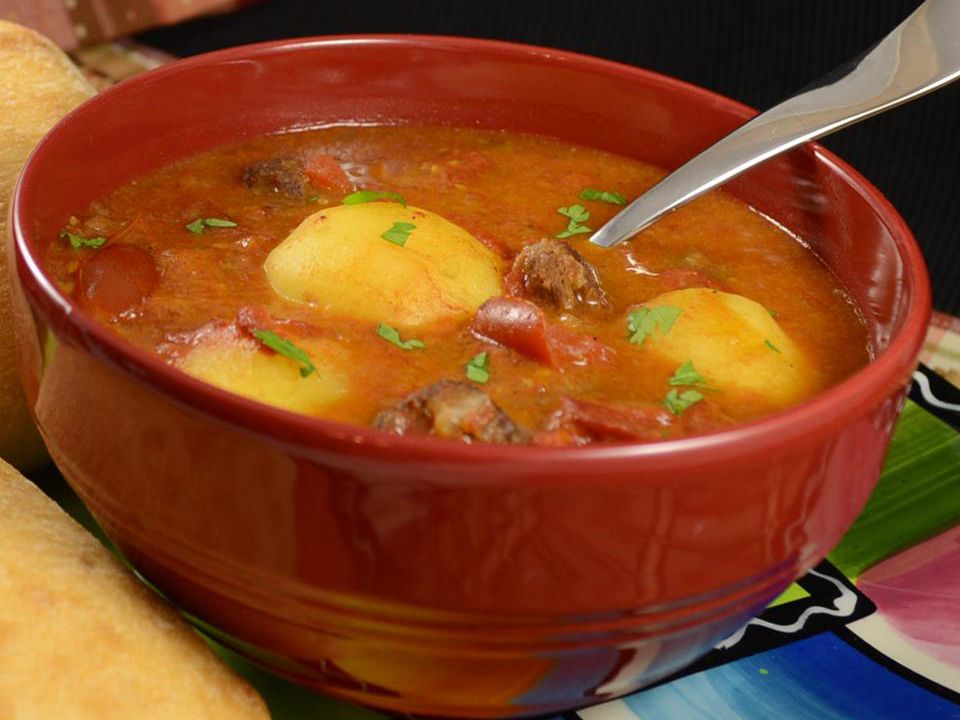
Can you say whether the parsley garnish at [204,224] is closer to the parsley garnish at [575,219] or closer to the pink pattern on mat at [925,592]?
the parsley garnish at [575,219]

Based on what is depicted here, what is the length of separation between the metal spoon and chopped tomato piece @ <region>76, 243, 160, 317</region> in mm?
863

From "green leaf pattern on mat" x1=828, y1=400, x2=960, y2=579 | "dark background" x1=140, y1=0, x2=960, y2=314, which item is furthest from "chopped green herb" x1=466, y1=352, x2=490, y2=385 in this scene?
"dark background" x1=140, y1=0, x2=960, y2=314

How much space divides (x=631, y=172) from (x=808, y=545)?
1186 mm

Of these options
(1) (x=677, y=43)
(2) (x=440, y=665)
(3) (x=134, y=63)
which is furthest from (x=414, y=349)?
(1) (x=677, y=43)

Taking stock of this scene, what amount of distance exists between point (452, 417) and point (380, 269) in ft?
1.73

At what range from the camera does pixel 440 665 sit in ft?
6.22

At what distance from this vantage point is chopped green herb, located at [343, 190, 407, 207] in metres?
2.59

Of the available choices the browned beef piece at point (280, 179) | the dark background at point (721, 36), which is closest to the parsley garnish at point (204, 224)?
the browned beef piece at point (280, 179)

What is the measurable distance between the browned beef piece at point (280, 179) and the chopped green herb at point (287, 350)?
67 centimetres

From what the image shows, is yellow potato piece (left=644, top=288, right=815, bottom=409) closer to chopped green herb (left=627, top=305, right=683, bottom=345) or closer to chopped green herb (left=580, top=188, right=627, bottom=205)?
chopped green herb (left=627, top=305, right=683, bottom=345)

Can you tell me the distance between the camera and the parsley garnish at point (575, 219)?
2.67 m

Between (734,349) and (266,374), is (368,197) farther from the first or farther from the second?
(734,349)

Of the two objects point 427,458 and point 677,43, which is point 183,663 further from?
point 677,43

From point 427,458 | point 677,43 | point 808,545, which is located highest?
point 427,458
